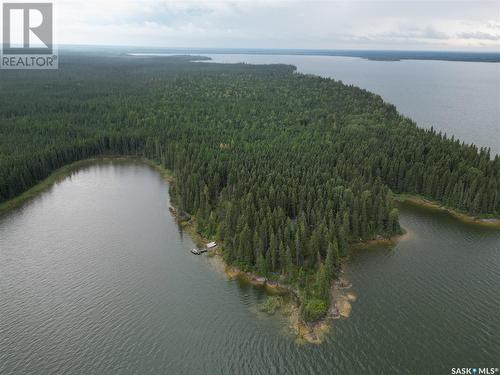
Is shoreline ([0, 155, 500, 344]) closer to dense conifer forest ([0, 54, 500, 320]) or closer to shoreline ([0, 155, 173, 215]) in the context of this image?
shoreline ([0, 155, 173, 215])

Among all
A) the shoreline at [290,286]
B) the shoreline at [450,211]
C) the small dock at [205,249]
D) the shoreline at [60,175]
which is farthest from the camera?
the shoreline at [60,175]

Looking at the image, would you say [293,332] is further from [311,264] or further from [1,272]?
[1,272]

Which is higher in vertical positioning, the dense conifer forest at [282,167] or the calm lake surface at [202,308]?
the dense conifer forest at [282,167]

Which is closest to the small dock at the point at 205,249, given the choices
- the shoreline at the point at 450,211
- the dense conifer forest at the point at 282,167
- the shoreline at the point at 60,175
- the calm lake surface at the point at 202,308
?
the dense conifer forest at the point at 282,167

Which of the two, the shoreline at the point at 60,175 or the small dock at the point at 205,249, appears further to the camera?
the shoreline at the point at 60,175

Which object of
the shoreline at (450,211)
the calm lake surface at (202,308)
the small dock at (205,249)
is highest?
the shoreline at (450,211)

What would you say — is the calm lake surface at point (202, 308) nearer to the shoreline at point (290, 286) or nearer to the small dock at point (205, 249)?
the shoreline at point (290, 286)

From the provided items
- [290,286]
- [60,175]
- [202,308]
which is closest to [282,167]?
[290,286]

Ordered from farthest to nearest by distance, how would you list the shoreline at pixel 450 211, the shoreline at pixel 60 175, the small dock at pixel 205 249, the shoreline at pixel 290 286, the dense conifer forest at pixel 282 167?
the shoreline at pixel 60 175, the shoreline at pixel 450 211, the small dock at pixel 205 249, the dense conifer forest at pixel 282 167, the shoreline at pixel 290 286
